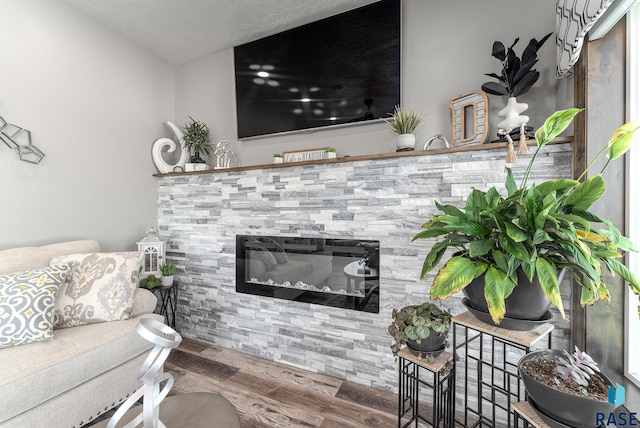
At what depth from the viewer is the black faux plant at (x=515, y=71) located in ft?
4.85

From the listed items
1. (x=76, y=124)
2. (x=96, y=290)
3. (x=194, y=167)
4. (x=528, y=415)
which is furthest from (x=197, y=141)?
(x=528, y=415)

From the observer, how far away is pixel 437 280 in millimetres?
856

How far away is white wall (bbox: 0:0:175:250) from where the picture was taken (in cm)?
187

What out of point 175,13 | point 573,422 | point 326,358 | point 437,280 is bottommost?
point 326,358

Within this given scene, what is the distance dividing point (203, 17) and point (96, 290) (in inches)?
89.2

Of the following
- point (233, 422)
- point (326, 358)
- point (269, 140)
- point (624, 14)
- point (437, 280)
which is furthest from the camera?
point (269, 140)

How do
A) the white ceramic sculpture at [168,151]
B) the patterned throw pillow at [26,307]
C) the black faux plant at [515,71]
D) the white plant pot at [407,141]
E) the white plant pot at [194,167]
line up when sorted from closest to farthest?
the patterned throw pillow at [26,307] < the black faux plant at [515,71] < the white plant pot at [407,141] < the white plant pot at [194,167] < the white ceramic sculpture at [168,151]

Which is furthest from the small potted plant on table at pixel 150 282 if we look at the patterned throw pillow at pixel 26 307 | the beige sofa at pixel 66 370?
the patterned throw pillow at pixel 26 307

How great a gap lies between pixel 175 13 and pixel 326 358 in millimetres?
3039

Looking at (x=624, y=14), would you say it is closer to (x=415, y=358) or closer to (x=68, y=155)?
(x=415, y=358)

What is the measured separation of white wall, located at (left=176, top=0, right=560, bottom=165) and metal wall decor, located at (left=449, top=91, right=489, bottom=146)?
0.45ft

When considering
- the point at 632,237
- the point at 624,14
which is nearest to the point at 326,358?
the point at 632,237

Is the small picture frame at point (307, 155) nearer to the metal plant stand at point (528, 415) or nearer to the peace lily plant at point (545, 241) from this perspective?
the peace lily plant at point (545, 241)

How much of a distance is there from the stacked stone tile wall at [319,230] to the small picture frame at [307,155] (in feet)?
0.51
